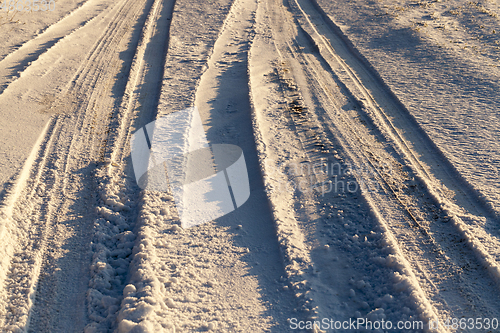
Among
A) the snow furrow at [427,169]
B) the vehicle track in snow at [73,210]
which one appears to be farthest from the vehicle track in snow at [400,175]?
the vehicle track in snow at [73,210]

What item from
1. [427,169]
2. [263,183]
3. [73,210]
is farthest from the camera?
[427,169]

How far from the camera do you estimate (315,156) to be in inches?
188

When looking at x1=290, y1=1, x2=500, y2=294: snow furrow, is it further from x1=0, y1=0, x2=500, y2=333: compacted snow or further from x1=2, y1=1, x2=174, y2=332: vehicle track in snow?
x1=2, y1=1, x2=174, y2=332: vehicle track in snow

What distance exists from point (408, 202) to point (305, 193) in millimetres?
1189

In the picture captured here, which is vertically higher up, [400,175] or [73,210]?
[73,210]

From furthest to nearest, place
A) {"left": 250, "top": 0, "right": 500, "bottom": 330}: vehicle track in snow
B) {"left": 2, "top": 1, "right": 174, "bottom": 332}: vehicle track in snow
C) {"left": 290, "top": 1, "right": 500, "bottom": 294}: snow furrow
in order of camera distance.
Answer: {"left": 290, "top": 1, "right": 500, "bottom": 294}: snow furrow < {"left": 250, "top": 0, "right": 500, "bottom": 330}: vehicle track in snow < {"left": 2, "top": 1, "right": 174, "bottom": 332}: vehicle track in snow

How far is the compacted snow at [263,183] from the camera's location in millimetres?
3154

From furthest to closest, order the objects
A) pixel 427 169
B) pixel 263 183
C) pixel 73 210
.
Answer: pixel 427 169 → pixel 263 183 → pixel 73 210

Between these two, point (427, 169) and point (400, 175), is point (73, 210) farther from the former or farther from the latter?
point (427, 169)

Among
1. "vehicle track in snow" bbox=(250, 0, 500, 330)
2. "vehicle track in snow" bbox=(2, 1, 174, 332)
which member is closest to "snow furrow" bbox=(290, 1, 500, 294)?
"vehicle track in snow" bbox=(250, 0, 500, 330)

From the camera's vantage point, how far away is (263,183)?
14.5 ft

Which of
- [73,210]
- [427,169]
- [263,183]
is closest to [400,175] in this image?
[427,169]

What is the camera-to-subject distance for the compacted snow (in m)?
3.15

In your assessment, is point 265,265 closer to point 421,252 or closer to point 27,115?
point 421,252
